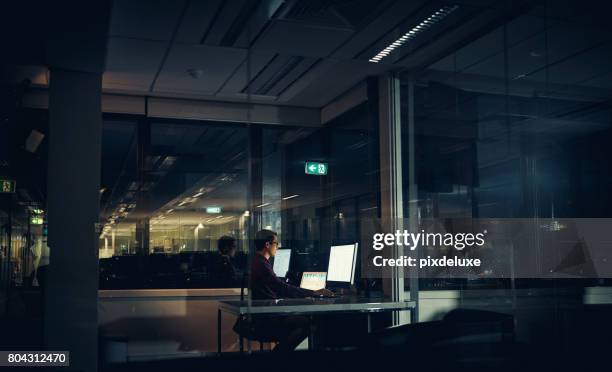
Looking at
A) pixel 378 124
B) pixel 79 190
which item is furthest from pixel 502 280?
pixel 79 190

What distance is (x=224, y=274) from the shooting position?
8.01 m

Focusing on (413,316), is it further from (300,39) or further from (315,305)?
(300,39)

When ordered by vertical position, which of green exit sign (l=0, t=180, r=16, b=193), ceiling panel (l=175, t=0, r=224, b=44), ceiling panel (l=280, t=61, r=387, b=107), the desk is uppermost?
ceiling panel (l=175, t=0, r=224, b=44)

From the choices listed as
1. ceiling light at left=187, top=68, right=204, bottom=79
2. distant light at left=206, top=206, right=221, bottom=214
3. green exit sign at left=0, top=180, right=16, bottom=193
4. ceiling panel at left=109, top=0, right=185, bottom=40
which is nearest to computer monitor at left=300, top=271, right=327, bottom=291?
distant light at left=206, top=206, right=221, bottom=214

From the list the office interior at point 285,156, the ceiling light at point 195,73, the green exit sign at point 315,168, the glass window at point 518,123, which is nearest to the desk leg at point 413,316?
the office interior at point 285,156

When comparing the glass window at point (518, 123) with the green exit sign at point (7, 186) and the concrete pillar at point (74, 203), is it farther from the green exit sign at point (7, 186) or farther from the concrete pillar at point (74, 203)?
the green exit sign at point (7, 186)

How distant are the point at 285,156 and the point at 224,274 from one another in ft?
5.44

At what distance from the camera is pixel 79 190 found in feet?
20.6

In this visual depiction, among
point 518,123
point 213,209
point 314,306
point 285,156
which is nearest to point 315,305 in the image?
point 314,306

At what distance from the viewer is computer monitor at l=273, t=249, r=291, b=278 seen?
6.87m

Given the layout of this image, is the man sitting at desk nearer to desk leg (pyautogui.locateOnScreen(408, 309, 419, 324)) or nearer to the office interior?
the office interior

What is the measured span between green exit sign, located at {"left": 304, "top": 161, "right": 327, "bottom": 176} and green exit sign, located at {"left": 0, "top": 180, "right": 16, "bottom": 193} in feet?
11.4

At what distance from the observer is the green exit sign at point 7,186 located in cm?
757

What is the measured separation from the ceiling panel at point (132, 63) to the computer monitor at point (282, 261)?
2315mm
